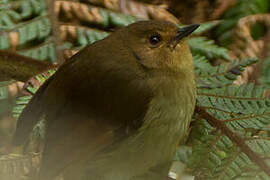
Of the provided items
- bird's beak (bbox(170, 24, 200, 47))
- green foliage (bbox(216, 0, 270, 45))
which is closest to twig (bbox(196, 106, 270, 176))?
bird's beak (bbox(170, 24, 200, 47))

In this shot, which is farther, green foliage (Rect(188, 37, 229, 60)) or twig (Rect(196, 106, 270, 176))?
green foliage (Rect(188, 37, 229, 60))

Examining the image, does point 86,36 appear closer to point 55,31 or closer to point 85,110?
point 55,31

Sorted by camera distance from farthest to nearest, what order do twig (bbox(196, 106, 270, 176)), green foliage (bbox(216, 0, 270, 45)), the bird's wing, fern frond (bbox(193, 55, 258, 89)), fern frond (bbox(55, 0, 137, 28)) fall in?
green foliage (bbox(216, 0, 270, 45)) < fern frond (bbox(55, 0, 137, 28)) < fern frond (bbox(193, 55, 258, 89)) < the bird's wing < twig (bbox(196, 106, 270, 176))

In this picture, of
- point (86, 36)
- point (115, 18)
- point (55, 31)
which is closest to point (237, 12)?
point (115, 18)

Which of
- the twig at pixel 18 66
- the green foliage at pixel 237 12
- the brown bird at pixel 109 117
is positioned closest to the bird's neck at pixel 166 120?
the brown bird at pixel 109 117

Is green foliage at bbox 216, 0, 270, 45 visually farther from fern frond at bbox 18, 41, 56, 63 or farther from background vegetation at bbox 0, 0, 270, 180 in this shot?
fern frond at bbox 18, 41, 56, 63

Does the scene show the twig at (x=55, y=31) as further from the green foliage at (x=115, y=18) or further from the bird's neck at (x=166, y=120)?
the bird's neck at (x=166, y=120)
